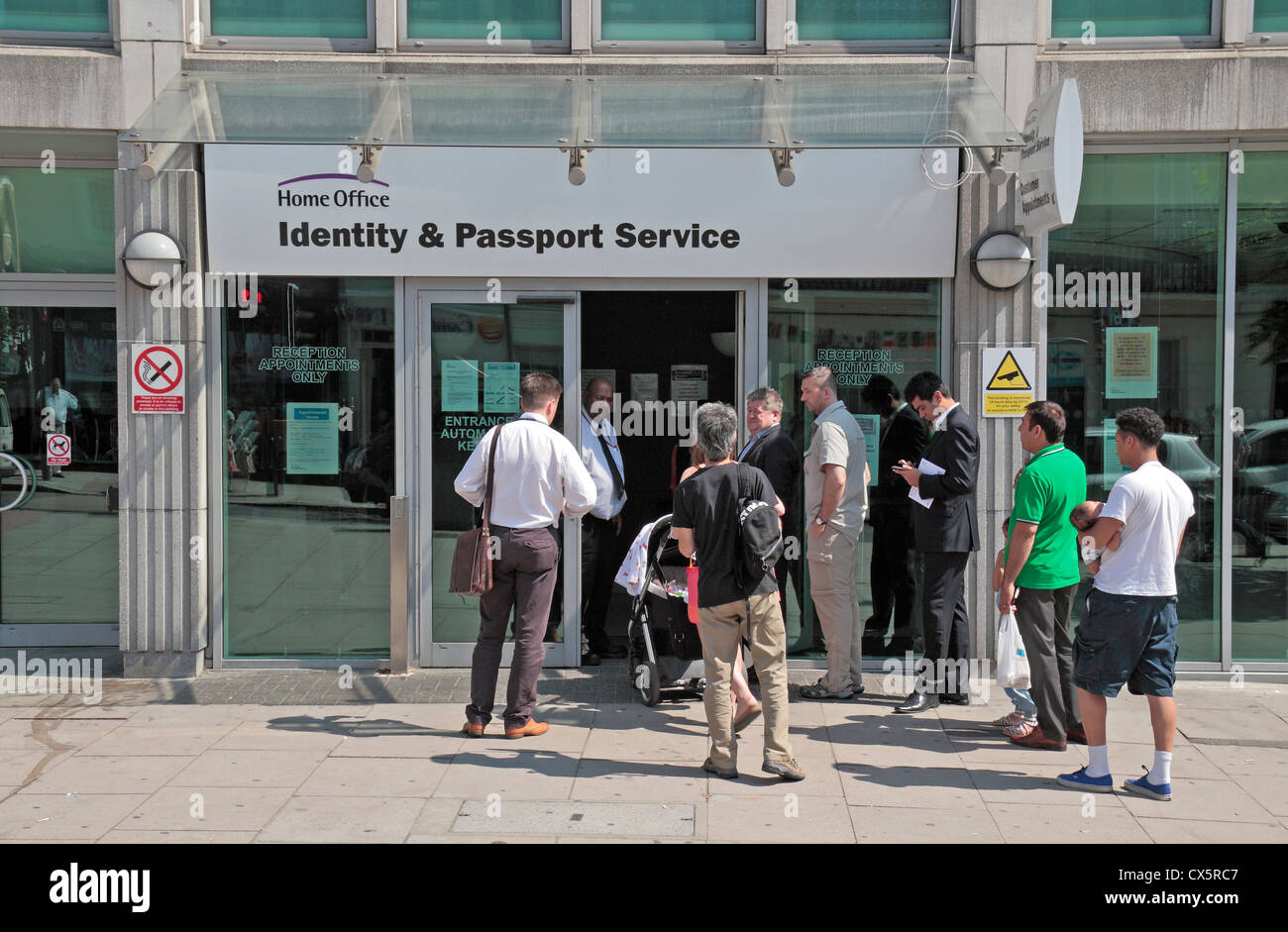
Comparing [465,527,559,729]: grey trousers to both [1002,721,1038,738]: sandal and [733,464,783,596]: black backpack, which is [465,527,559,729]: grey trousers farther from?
[1002,721,1038,738]: sandal

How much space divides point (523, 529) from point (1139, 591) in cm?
309

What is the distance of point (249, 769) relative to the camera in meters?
5.91

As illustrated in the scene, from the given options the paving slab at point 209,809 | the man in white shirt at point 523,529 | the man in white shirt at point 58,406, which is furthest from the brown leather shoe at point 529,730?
the man in white shirt at point 58,406

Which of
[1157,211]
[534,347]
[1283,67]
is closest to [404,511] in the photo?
[534,347]

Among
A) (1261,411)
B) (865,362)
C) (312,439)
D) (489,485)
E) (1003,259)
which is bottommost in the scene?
(489,485)

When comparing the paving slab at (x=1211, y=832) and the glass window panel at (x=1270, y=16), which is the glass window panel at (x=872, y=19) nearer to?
the glass window panel at (x=1270, y=16)

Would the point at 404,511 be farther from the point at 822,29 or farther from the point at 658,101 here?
the point at 822,29

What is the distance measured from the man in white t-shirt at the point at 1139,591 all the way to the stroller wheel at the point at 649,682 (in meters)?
2.48

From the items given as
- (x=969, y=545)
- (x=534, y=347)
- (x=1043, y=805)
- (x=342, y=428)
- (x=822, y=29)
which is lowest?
(x=1043, y=805)

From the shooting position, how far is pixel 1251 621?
7.85 meters

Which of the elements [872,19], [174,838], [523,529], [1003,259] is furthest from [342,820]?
[872,19]

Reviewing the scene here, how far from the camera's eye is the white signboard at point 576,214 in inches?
295

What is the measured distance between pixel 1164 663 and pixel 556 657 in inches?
154

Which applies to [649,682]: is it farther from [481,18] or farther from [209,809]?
[481,18]
